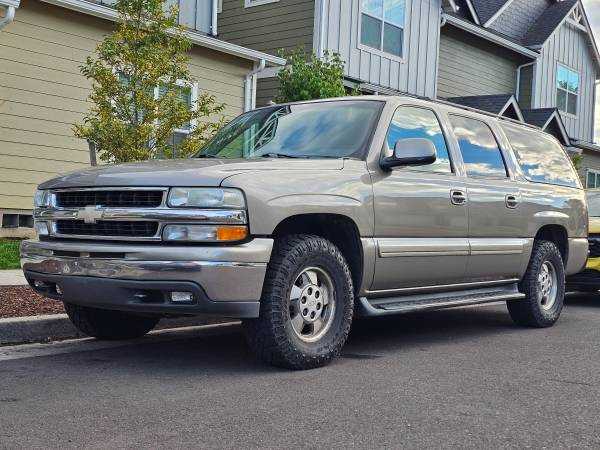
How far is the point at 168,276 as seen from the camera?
4645 mm

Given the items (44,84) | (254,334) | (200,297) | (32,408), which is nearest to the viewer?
(32,408)

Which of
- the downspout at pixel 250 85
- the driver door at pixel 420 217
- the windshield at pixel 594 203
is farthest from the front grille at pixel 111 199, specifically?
the downspout at pixel 250 85

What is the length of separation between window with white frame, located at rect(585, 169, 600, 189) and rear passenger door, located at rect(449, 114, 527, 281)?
71.7 feet

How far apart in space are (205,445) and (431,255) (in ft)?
9.74

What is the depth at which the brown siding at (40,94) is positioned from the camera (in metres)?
11.9

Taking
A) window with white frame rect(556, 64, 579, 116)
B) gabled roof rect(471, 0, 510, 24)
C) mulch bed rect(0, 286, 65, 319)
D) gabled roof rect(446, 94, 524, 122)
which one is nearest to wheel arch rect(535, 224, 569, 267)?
mulch bed rect(0, 286, 65, 319)

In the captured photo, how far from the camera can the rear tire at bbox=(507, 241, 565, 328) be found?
7.37m

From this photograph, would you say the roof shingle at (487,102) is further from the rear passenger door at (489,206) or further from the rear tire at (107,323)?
the rear tire at (107,323)

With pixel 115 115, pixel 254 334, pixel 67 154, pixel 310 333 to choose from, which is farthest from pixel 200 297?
pixel 67 154

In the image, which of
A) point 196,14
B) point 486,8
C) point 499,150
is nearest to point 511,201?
point 499,150

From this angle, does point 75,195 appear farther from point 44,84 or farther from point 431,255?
point 44,84

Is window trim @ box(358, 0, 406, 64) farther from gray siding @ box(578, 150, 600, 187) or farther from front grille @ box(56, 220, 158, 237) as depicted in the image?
front grille @ box(56, 220, 158, 237)

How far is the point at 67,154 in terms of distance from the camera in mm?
12711

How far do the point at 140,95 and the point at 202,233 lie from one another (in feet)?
16.9
